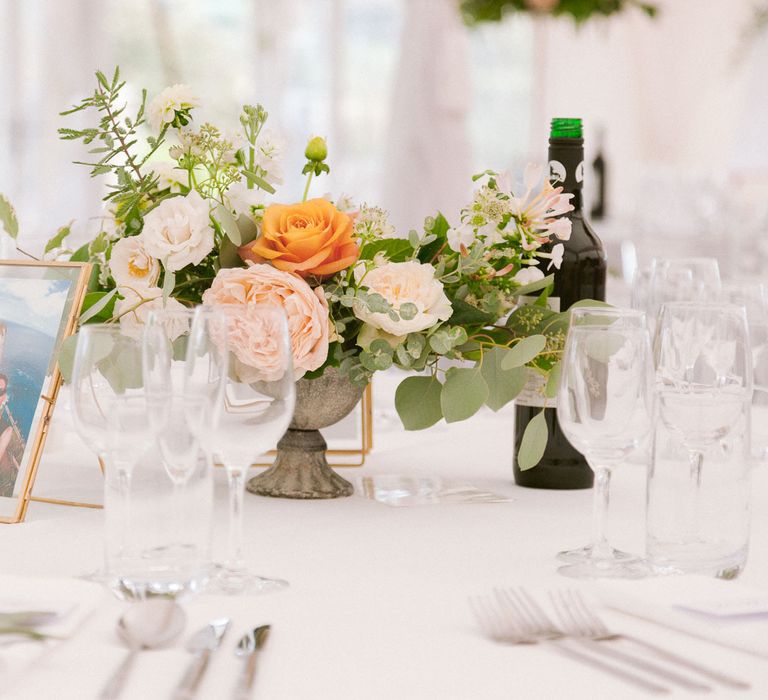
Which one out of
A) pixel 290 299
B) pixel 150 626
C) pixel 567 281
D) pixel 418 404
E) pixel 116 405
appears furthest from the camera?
pixel 567 281

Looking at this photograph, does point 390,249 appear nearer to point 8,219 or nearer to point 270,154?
point 270,154

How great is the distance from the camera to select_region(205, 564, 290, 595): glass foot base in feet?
3.05

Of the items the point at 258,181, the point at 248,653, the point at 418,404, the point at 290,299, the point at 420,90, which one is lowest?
the point at 248,653

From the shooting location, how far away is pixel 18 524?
1.15 meters

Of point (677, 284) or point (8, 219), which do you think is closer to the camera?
point (8, 219)

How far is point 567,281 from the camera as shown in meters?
1.34

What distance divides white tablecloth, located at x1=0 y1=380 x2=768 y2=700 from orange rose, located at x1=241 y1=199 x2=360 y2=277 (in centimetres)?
25

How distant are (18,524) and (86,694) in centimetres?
46

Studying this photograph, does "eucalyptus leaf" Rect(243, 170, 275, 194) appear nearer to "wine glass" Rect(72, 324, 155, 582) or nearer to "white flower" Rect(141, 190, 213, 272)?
"white flower" Rect(141, 190, 213, 272)

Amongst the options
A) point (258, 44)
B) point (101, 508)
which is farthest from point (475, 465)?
point (258, 44)

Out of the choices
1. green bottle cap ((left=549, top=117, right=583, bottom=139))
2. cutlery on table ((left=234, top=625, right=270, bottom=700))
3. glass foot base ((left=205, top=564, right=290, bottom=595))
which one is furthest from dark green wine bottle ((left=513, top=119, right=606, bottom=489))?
cutlery on table ((left=234, top=625, right=270, bottom=700))

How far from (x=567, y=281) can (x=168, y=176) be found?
443 mm

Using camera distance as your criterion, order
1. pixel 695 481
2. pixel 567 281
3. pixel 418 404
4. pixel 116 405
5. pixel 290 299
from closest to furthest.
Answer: pixel 116 405
pixel 695 481
pixel 290 299
pixel 418 404
pixel 567 281

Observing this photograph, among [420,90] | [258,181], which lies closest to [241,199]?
[258,181]
